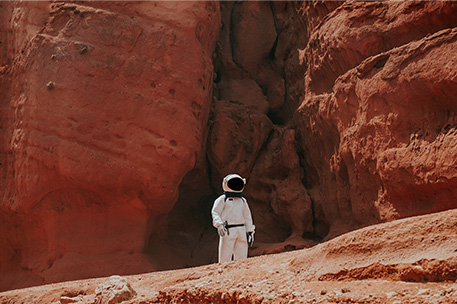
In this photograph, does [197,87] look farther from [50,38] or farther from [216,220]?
[216,220]

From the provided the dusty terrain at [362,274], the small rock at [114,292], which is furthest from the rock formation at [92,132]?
the dusty terrain at [362,274]

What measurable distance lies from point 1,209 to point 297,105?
249 inches

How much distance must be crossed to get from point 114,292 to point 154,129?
16.6 ft

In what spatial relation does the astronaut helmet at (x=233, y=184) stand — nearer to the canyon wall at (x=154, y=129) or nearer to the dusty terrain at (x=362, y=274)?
the canyon wall at (x=154, y=129)

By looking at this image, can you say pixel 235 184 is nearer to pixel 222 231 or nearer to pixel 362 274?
pixel 222 231

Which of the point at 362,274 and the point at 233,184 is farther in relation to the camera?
the point at 233,184

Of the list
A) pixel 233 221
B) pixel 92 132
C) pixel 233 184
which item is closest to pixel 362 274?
pixel 233 221

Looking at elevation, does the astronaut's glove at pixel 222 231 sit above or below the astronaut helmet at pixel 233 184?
below

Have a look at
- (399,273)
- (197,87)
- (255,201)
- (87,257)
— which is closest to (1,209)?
(87,257)

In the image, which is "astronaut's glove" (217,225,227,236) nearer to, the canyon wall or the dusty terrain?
the dusty terrain

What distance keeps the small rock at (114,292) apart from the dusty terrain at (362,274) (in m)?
0.09

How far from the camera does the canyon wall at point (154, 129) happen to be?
7.91 m

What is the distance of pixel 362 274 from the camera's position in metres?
3.27

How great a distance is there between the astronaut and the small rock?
2.65 meters
